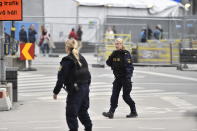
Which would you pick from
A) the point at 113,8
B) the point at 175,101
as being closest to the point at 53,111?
the point at 175,101

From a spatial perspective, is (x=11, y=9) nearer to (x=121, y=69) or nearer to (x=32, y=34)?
(x=121, y=69)

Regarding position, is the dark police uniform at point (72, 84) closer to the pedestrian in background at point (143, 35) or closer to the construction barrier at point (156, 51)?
the construction barrier at point (156, 51)

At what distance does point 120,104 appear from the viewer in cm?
1617

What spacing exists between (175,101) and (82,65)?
674 centimetres

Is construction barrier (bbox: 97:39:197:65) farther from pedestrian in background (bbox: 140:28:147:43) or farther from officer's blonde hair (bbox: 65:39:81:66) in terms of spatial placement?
officer's blonde hair (bbox: 65:39:81:66)

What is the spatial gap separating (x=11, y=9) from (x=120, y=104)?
3.52 metres

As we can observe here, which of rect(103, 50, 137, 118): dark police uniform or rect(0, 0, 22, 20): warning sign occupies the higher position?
rect(0, 0, 22, 20): warning sign

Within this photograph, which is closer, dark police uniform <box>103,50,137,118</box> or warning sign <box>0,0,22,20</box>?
dark police uniform <box>103,50,137,118</box>

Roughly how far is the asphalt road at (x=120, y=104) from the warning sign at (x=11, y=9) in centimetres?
217

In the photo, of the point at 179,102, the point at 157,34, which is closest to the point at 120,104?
the point at 179,102

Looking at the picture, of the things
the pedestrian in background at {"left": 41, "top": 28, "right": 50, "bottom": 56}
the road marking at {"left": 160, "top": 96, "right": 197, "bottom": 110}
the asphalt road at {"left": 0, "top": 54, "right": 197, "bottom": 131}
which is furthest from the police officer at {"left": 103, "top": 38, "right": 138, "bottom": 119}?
the pedestrian in background at {"left": 41, "top": 28, "right": 50, "bottom": 56}

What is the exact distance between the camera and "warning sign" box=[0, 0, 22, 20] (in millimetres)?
15617

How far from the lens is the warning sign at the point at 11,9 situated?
15617 mm

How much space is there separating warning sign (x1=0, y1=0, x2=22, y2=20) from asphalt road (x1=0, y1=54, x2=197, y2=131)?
217cm
